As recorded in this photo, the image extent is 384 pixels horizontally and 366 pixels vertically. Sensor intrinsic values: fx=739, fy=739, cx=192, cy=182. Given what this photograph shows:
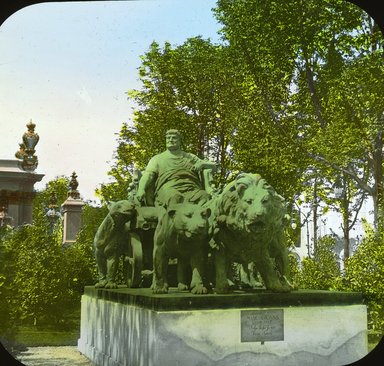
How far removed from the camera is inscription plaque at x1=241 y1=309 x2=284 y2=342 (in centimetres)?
922

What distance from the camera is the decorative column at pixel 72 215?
20031 mm

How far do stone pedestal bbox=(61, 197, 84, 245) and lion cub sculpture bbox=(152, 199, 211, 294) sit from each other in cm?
1029

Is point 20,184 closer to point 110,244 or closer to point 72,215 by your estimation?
point 72,215

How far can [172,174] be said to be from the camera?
11711mm

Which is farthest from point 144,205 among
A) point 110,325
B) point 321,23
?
point 321,23

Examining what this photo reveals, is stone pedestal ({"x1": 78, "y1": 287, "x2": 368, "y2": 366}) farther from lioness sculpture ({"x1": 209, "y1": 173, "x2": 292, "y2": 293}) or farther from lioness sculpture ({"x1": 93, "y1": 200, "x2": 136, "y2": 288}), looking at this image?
lioness sculpture ({"x1": 93, "y1": 200, "x2": 136, "y2": 288})

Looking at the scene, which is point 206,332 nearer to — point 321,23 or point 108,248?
point 108,248

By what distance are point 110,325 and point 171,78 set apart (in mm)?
11699

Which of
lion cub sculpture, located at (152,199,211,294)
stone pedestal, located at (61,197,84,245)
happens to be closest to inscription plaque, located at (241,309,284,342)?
lion cub sculpture, located at (152,199,211,294)

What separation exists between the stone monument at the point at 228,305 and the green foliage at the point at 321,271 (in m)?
6.98

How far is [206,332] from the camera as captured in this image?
8969mm

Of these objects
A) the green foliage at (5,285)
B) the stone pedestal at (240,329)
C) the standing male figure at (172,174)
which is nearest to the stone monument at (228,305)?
the stone pedestal at (240,329)

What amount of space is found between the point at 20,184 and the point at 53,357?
880cm

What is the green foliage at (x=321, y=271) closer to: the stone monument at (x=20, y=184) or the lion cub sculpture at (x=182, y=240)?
the stone monument at (x=20, y=184)
